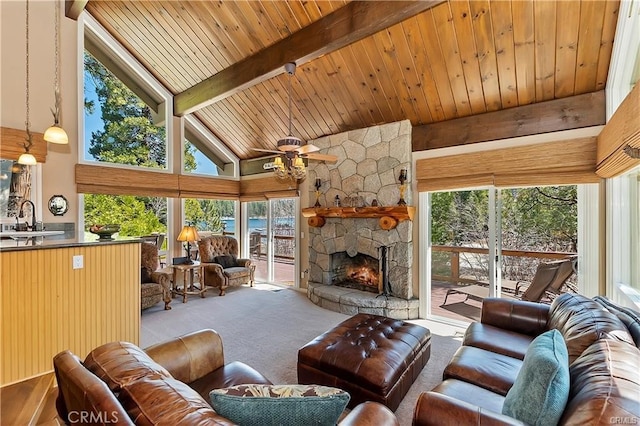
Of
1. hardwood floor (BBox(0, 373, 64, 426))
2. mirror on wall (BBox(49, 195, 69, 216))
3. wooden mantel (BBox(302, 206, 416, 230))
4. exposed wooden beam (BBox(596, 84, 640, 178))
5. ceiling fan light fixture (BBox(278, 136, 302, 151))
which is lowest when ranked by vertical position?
hardwood floor (BBox(0, 373, 64, 426))

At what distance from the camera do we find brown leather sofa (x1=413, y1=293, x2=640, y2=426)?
1141 mm

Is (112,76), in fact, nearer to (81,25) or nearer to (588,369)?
(81,25)

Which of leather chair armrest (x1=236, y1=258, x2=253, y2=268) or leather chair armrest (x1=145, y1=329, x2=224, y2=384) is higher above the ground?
leather chair armrest (x1=145, y1=329, x2=224, y2=384)

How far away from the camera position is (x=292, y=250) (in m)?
6.54

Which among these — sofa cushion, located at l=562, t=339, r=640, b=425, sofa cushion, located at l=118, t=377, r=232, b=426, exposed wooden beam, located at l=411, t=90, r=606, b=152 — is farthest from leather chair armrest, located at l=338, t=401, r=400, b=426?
exposed wooden beam, located at l=411, t=90, r=606, b=152

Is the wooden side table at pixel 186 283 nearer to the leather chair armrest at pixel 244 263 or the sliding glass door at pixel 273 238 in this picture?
the leather chair armrest at pixel 244 263

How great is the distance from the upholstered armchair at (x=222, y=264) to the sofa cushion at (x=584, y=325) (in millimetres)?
5148

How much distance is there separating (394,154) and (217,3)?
3232 mm

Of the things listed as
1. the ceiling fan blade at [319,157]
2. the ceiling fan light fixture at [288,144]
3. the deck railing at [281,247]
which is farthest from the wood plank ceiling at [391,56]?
the deck railing at [281,247]

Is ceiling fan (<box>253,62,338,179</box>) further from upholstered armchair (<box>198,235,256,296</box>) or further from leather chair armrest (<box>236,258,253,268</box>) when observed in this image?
leather chair armrest (<box>236,258,253,268</box>)

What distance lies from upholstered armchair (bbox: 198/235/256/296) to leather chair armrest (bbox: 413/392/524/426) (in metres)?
4.90

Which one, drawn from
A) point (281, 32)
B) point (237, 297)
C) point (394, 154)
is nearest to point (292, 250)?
point (237, 297)

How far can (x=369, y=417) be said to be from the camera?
1.27 m

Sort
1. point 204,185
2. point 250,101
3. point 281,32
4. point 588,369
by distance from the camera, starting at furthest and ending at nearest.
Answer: point 204,185 < point 250,101 < point 281,32 < point 588,369
